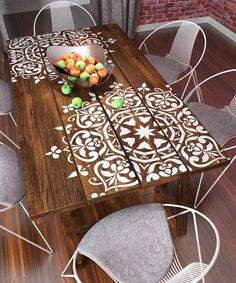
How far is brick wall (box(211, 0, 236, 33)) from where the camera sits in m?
3.88

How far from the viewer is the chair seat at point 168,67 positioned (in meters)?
2.50

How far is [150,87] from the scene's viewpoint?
1.93 m

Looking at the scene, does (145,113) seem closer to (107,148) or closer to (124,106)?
(124,106)

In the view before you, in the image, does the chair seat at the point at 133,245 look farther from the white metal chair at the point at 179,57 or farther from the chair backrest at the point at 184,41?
the chair backrest at the point at 184,41

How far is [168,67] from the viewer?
2586 mm

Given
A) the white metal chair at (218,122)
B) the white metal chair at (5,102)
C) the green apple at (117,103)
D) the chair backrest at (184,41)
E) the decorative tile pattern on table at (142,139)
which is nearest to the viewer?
the decorative tile pattern on table at (142,139)

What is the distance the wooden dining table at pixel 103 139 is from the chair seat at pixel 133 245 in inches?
8.2

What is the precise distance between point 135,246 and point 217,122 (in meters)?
1.04

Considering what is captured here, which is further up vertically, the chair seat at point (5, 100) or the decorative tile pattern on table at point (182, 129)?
the decorative tile pattern on table at point (182, 129)

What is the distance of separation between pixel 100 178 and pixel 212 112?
1.09m

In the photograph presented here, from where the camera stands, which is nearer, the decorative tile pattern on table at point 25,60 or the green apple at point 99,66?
the green apple at point 99,66

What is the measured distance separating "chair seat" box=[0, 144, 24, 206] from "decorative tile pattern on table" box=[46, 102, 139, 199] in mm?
320

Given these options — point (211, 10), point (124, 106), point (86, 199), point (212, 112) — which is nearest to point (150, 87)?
point (124, 106)

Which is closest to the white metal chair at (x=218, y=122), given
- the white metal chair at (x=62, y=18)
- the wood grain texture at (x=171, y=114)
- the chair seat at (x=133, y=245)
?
the wood grain texture at (x=171, y=114)
